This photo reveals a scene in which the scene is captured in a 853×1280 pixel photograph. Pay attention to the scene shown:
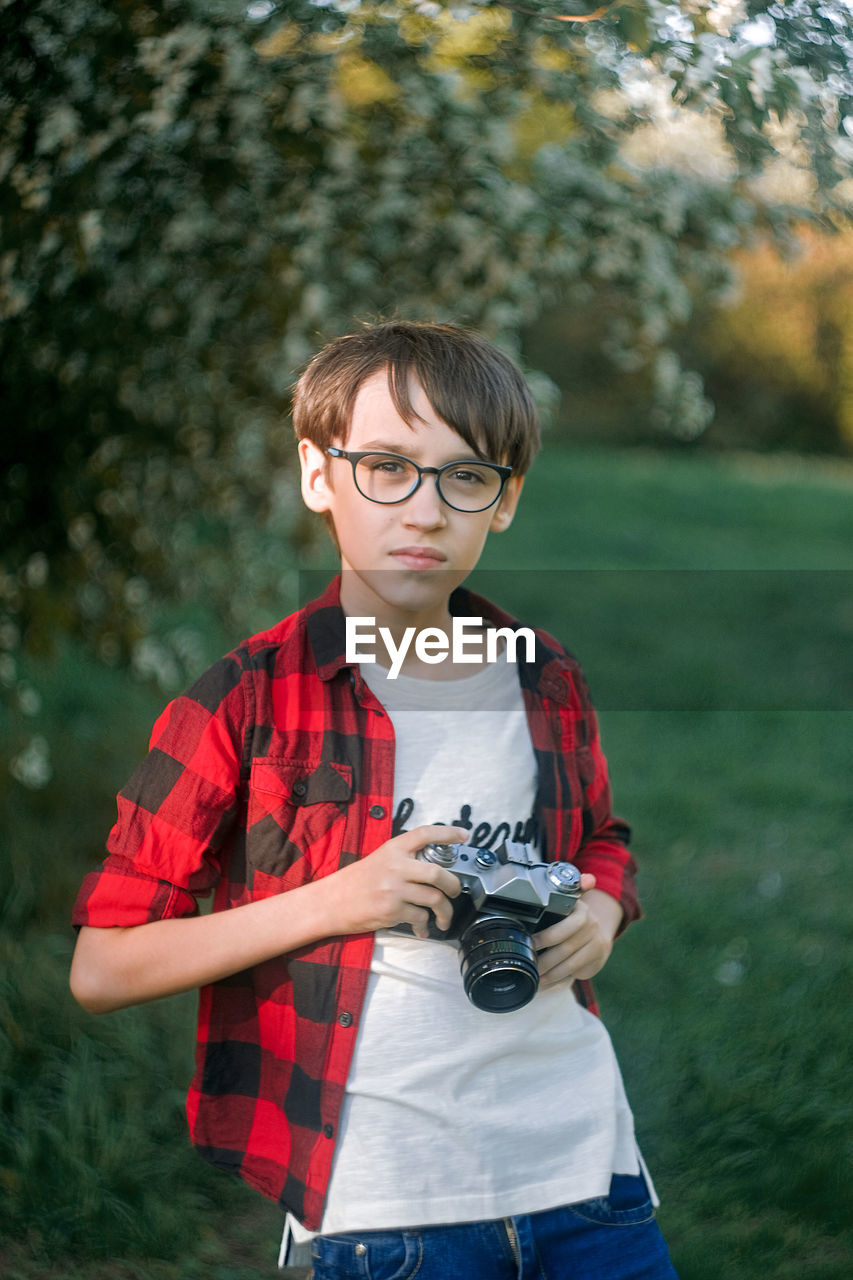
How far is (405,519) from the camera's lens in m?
1.53

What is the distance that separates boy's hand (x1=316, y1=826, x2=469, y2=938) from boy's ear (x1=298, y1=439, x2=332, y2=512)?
527 mm

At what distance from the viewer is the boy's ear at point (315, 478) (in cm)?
165

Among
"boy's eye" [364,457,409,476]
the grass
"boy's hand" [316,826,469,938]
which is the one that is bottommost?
the grass

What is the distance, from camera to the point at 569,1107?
150cm

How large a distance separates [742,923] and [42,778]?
214 centimetres

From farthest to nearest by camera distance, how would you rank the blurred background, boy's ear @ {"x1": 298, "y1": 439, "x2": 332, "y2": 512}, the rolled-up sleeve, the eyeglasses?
1. the blurred background
2. boy's ear @ {"x1": 298, "y1": 439, "x2": 332, "y2": 512}
3. the eyeglasses
4. the rolled-up sleeve

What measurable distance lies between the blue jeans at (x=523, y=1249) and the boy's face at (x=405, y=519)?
2.57 ft

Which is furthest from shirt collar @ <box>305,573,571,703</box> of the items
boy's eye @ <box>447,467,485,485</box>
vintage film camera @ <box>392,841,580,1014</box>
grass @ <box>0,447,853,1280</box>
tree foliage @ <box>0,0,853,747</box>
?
grass @ <box>0,447,853,1280</box>

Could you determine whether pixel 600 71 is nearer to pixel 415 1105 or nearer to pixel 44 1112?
pixel 415 1105

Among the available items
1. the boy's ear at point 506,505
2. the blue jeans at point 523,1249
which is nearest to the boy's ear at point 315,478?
the boy's ear at point 506,505

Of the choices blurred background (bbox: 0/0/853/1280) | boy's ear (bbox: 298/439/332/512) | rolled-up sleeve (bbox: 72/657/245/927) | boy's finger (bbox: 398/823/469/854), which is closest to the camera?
boy's finger (bbox: 398/823/469/854)

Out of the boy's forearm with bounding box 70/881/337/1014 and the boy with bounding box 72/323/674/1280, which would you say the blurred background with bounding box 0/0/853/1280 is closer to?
the boy with bounding box 72/323/674/1280

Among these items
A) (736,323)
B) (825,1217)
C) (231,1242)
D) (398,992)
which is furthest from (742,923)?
(736,323)

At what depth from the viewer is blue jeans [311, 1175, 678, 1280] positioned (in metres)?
1.38
